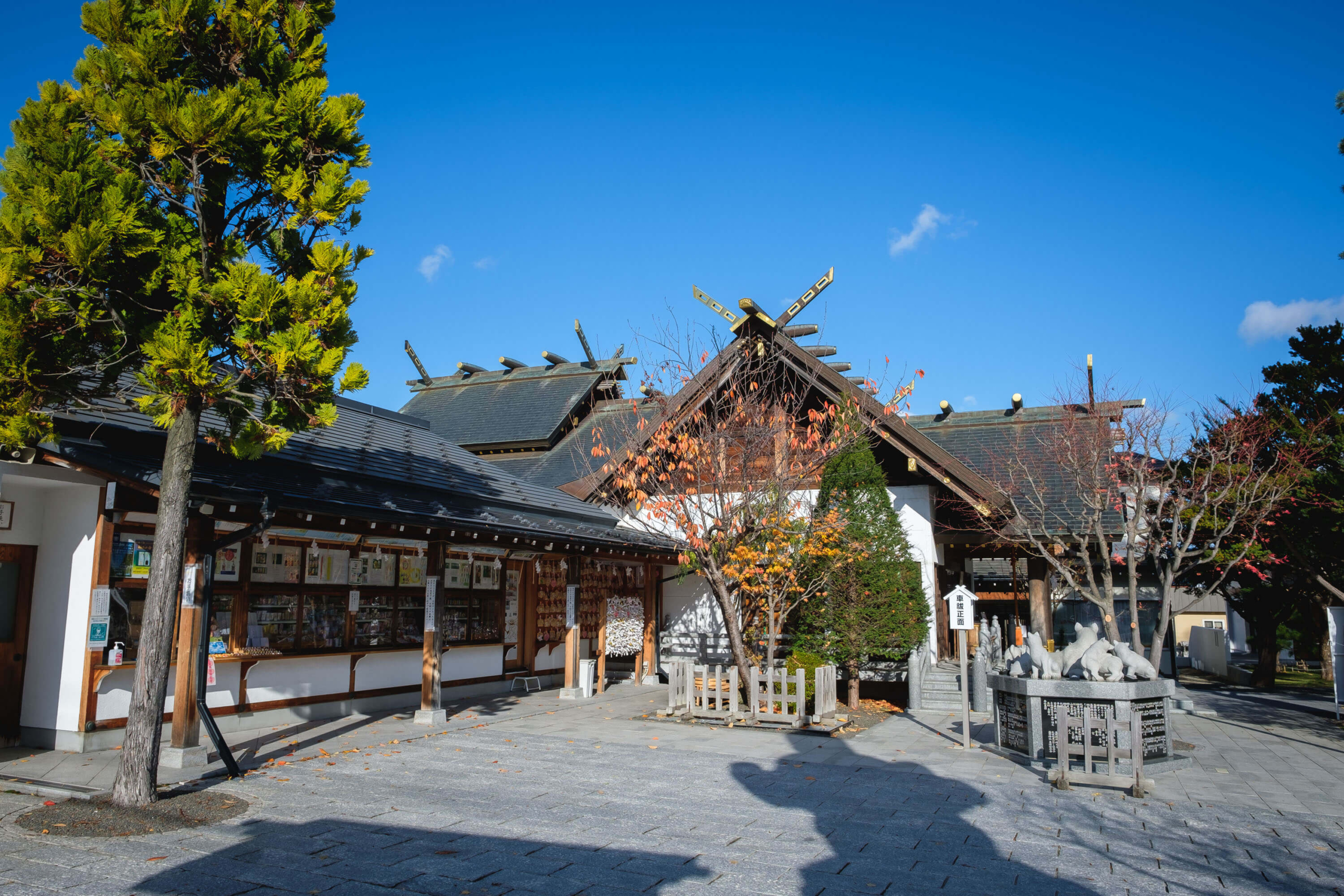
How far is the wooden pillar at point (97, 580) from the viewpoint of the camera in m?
9.17

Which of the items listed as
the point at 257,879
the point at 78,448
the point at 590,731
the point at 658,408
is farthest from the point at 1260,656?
the point at 78,448

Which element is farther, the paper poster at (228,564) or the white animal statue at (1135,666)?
the paper poster at (228,564)

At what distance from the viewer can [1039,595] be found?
16.8m

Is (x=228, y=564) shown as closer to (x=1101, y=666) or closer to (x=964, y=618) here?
(x=964, y=618)

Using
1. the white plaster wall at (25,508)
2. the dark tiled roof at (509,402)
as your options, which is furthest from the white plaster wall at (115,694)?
the dark tiled roof at (509,402)

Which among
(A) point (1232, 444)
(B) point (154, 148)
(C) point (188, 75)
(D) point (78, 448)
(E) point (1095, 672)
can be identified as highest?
(C) point (188, 75)

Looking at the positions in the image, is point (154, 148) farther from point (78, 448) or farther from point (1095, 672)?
point (1095, 672)

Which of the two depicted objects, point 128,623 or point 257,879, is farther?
point 128,623

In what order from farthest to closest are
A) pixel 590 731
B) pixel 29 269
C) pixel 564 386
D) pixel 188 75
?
pixel 564 386
pixel 590 731
pixel 188 75
pixel 29 269

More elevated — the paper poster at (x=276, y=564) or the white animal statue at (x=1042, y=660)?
the paper poster at (x=276, y=564)

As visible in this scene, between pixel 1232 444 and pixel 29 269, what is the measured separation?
54.5 ft

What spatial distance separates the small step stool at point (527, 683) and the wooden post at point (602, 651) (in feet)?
4.00

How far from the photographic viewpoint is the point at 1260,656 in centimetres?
1978

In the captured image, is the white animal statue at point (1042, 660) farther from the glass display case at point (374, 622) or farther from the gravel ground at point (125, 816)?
the glass display case at point (374, 622)
